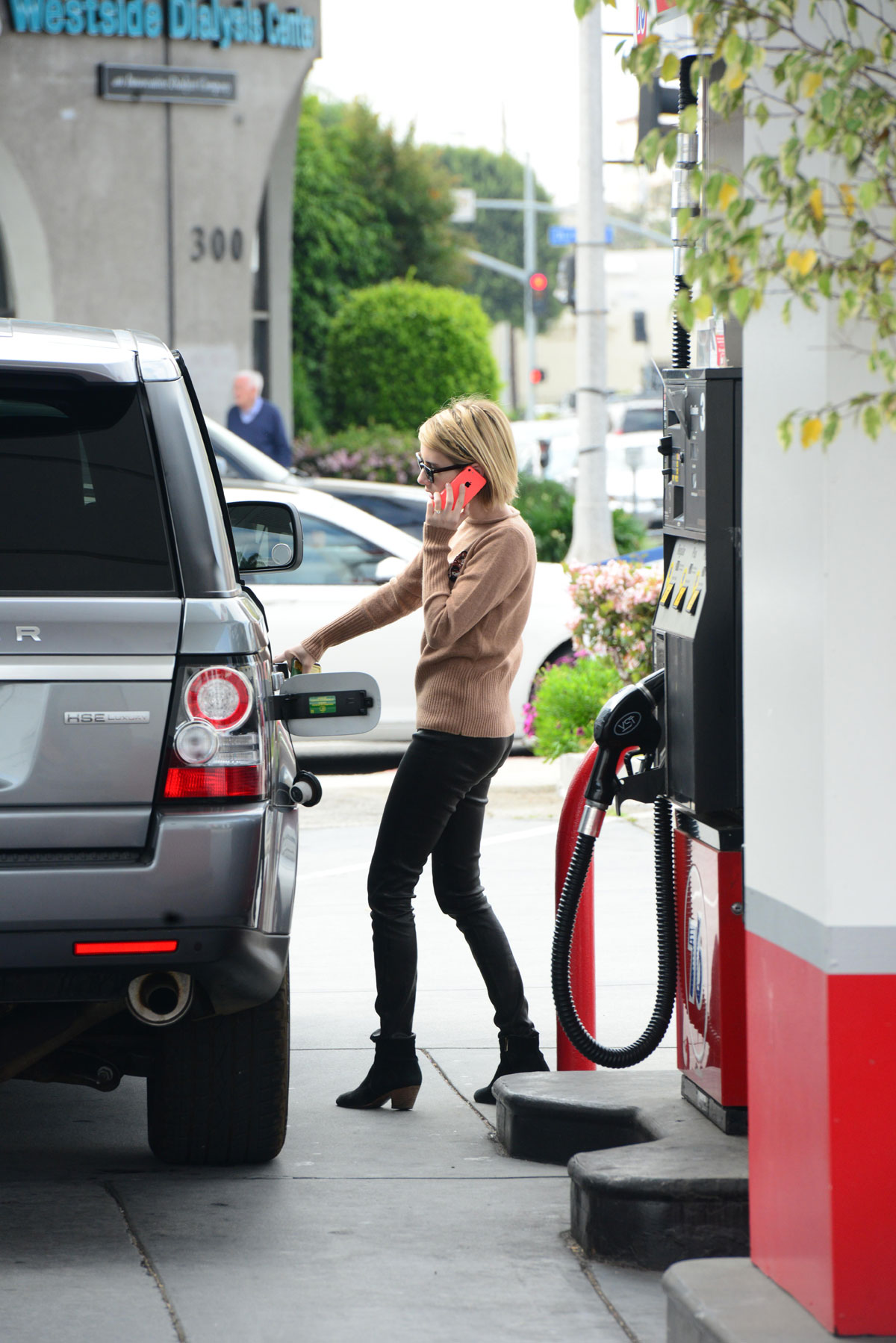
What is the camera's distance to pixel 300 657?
504 centimetres

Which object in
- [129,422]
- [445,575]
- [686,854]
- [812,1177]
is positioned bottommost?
[812,1177]

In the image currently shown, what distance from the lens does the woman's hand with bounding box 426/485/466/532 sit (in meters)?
4.87

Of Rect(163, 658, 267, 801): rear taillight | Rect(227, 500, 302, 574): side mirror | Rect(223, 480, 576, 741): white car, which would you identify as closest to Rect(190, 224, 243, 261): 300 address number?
Rect(223, 480, 576, 741): white car

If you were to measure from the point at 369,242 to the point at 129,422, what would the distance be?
106 feet

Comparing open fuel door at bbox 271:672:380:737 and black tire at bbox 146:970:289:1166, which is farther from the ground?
open fuel door at bbox 271:672:380:737

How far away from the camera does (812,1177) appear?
302 centimetres

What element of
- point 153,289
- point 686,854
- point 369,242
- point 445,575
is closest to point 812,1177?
point 686,854

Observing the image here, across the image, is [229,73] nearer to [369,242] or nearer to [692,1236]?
[692,1236]

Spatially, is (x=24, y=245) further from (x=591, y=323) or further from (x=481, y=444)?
(x=481, y=444)

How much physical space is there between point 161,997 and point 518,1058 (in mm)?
1454

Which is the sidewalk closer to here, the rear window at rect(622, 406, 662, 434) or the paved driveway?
the paved driveway

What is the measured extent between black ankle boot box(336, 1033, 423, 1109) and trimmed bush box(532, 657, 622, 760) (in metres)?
4.45

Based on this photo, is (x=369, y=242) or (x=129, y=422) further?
(x=369, y=242)

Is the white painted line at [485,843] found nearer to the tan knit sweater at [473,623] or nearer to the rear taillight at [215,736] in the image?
the tan knit sweater at [473,623]
